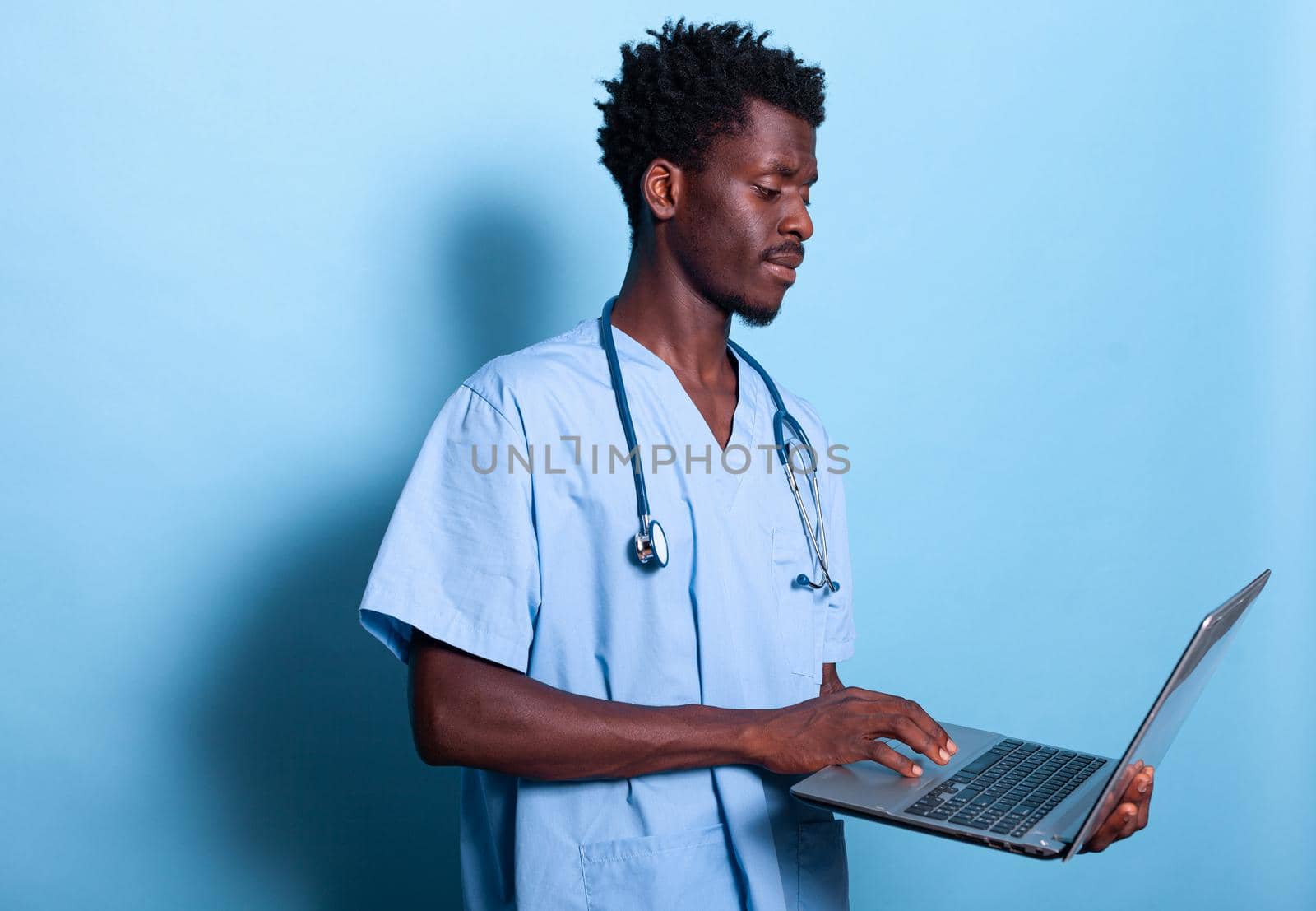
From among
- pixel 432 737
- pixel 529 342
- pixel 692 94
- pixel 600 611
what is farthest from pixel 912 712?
pixel 529 342

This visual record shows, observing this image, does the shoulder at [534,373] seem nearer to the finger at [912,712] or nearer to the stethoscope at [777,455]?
the stethoscope at [777,455]

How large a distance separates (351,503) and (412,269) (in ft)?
1.18

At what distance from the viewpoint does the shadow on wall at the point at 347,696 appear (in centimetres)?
170

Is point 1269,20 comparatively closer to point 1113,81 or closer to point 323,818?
point 1113,81

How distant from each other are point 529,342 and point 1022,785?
1.00 meters

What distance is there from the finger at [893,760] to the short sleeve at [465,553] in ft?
1.16

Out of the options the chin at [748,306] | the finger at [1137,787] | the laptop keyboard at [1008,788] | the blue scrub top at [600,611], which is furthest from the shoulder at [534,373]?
the finger at [1137,787]

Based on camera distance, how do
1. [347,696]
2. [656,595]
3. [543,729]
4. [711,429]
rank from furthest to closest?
[347,696], [711,429], [656,595], [543,729]

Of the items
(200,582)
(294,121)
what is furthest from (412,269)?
(200,582)

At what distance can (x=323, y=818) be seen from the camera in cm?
175

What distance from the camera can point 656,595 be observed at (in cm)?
122

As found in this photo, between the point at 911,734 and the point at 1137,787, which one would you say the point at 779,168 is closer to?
the point at 911,734

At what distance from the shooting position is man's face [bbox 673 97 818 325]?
1370 mm

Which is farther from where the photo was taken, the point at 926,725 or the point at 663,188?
the point at 663,188
